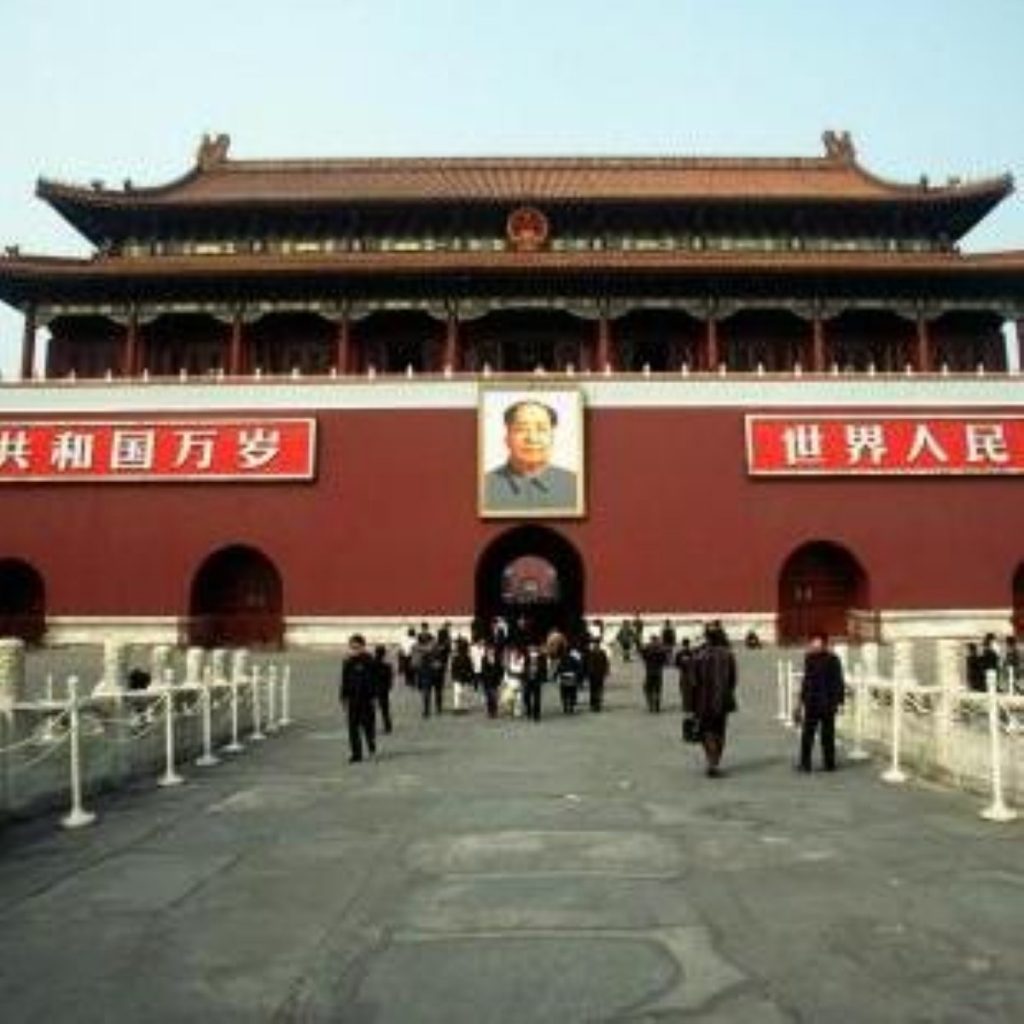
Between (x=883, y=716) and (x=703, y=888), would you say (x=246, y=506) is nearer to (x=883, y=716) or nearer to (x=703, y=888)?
(x=883, y=716)

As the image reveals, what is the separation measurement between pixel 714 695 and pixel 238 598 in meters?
17.6

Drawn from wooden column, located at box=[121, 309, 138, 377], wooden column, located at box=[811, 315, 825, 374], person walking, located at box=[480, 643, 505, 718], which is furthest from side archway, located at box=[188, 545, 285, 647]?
wooden column, located at box=[811, 315, 825, 374]

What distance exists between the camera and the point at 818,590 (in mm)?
26562

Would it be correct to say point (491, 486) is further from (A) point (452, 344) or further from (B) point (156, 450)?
(B) point (156, 450)

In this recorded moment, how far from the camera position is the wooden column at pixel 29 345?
28423 millimetres

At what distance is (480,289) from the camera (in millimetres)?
28625

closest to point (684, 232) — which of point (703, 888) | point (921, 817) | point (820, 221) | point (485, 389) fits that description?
point (820, 221)

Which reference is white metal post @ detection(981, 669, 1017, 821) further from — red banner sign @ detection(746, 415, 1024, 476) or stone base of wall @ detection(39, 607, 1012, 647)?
red banner sign @ detection(746, 415, 1024, 476)

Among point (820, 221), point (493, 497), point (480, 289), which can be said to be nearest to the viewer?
point (493, 497)

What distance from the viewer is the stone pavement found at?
429 centimetres

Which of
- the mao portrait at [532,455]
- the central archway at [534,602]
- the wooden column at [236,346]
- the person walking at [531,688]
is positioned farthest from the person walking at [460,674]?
the wooden column at [236,346]

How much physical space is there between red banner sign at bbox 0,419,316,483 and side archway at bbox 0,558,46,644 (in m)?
1.96

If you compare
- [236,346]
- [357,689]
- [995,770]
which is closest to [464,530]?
[236,346]

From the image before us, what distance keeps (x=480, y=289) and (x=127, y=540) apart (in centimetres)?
947
